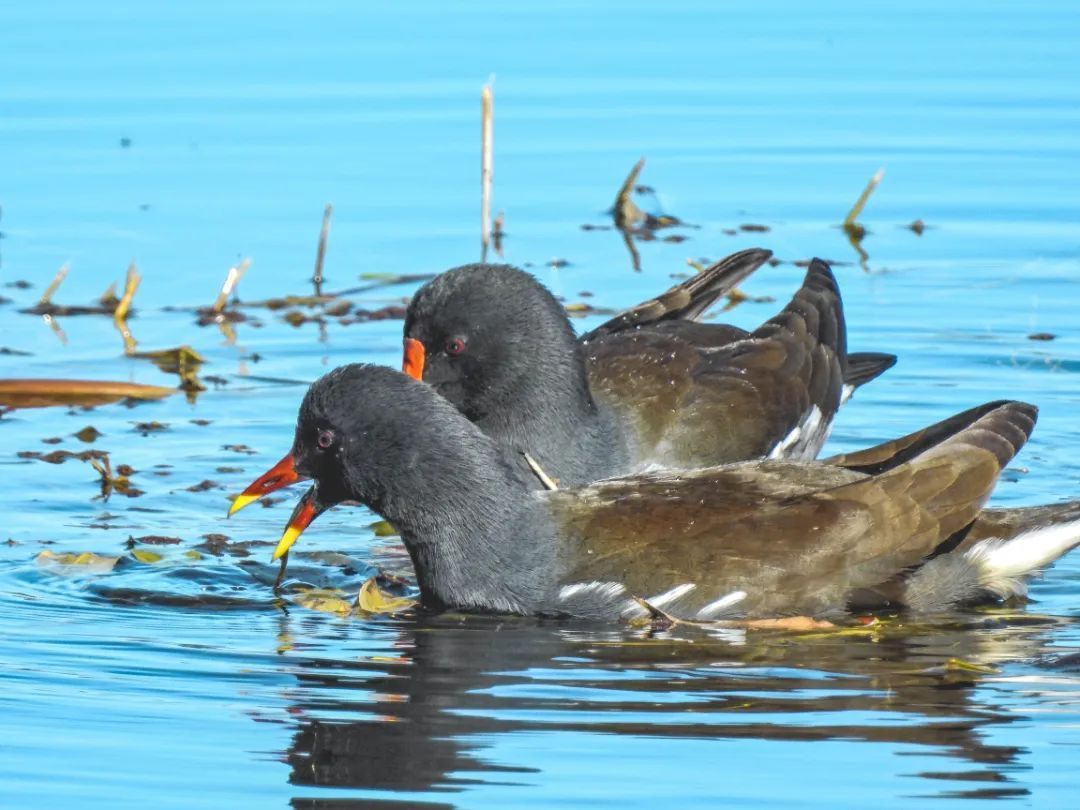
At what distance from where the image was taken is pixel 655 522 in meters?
7.62

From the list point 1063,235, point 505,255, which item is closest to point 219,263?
point 505,255

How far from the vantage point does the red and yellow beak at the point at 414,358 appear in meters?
9.04

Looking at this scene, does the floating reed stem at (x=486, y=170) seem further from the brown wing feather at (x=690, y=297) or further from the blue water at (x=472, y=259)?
the brown wing feather at (x=690, y=297)

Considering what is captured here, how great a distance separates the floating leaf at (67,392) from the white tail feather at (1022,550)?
15.2ft

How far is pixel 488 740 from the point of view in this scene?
627 cm

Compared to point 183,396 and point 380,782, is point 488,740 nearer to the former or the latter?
point 380,782

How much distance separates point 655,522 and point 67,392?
13.5 feet

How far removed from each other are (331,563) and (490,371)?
1109 millimetres

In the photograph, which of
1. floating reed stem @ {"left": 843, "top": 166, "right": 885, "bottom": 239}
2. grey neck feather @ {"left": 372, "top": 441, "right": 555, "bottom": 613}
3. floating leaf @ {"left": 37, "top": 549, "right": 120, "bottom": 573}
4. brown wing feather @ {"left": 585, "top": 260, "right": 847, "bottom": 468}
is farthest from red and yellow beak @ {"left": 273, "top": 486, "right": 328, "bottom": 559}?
floating reed stem @ {"left": 843, "top": 166, "right": 885, "bottom": 239}

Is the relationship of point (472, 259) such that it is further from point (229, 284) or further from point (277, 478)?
point (277, 478)

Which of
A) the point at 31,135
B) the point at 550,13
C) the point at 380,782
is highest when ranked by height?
the point at 550,13

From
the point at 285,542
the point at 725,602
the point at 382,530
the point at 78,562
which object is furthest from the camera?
the point at 382,530

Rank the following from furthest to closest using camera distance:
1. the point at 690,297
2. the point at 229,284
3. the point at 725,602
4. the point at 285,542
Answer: the point at 229,284
the point at 690,297
the point at 285,542
the point at 725,602

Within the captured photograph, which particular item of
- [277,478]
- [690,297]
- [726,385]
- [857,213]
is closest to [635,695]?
[277,478]
